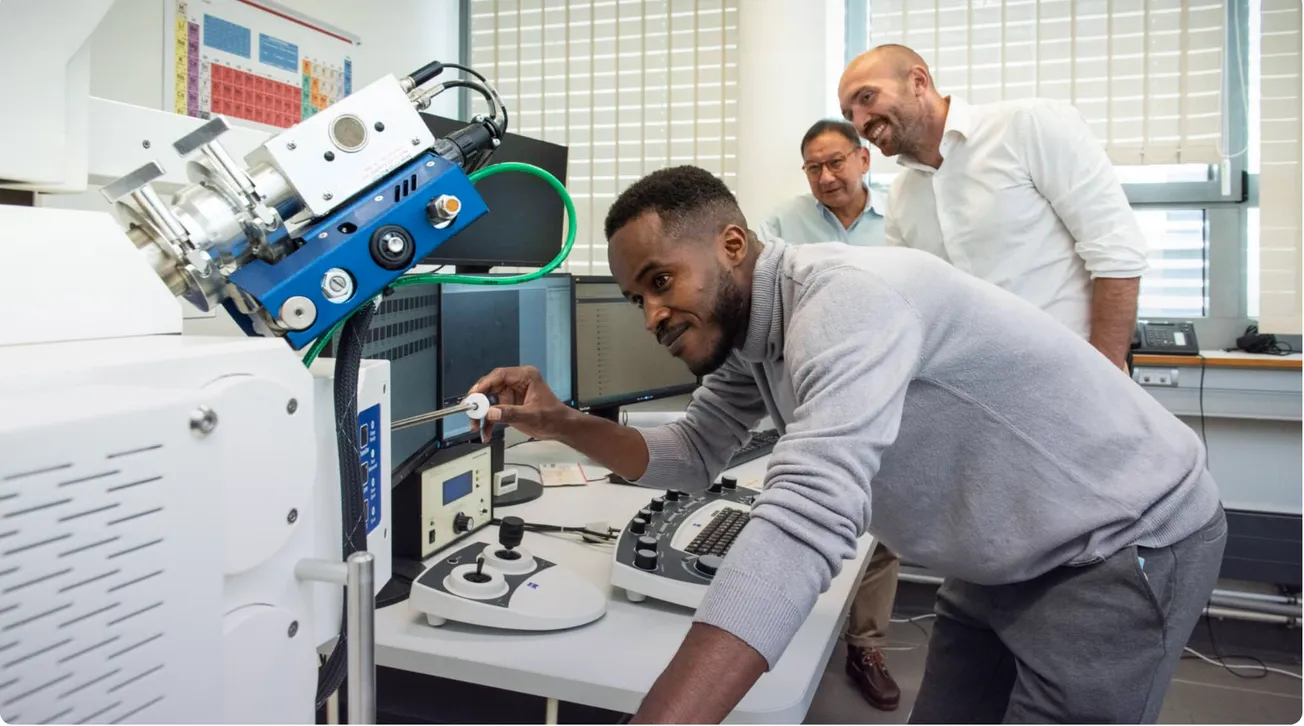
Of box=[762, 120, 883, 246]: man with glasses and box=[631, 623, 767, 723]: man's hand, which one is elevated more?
box=[762, 120, 883, 246]: man with glasses

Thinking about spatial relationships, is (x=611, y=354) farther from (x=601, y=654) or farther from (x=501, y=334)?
(x=601, y=654)

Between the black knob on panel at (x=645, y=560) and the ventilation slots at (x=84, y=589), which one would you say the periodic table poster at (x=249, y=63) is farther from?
the ventilation slots at (x=84, y=589)

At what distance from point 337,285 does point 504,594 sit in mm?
565

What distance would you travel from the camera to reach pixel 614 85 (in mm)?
3648

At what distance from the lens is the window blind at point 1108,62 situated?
9.78 ft

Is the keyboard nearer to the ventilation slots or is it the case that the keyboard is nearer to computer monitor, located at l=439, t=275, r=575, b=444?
computer monitor, located at l=439, t=275, r=575, b=444

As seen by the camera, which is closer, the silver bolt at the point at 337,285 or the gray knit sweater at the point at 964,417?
the silver bolt at the point at 337,285

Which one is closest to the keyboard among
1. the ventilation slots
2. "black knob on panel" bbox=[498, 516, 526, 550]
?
"black knob on panel" bbox=[498, 516, 526, 550]

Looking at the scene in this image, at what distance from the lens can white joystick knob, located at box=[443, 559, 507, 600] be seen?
3.57 ft

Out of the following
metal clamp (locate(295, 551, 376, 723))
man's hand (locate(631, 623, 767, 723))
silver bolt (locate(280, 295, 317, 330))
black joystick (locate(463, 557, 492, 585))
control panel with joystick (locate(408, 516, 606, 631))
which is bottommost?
control panel with joystick (locate(408, 516, 606, 631))

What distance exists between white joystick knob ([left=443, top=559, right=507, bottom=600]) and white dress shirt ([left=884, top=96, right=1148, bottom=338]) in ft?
4.76

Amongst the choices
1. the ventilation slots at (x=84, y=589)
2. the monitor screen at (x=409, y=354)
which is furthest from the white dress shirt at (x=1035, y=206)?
the ventilation slots at (x=84, y=589)

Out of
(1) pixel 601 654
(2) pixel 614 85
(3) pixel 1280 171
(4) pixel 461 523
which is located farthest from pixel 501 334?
(3) pixel 1280 171

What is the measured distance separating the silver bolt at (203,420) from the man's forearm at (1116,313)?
1.89 m
